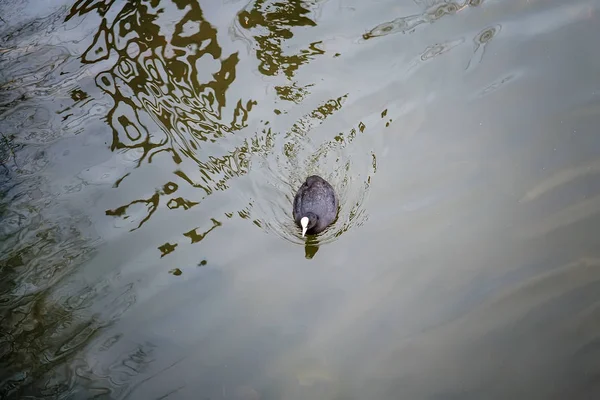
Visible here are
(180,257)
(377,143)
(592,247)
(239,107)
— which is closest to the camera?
(592,247)

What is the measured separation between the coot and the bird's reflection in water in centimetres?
8

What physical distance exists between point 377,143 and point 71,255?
3.22 m

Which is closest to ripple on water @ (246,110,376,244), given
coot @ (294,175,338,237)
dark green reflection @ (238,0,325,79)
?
coot @ (294,175,338,237)

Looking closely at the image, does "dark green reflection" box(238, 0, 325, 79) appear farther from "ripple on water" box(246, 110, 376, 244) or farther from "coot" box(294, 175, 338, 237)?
"coot" box(294, 175, 338, 237)

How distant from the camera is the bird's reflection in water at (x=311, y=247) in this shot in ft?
16.9

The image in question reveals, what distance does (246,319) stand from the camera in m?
4.80

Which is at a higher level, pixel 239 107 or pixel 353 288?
pixel 239 107

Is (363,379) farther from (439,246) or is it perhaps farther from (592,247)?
(592,247)

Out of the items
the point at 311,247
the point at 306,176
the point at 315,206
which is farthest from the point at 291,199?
the point at 311,247

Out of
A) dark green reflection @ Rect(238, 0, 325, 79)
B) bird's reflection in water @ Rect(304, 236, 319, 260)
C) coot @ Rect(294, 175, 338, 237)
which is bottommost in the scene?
bird's reflection in water @ Rect(304, 236, 319, 260)

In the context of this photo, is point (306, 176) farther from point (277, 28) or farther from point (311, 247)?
point (277, 28)

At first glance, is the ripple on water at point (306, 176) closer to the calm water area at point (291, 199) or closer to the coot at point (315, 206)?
the calm water area at point (291, 199)

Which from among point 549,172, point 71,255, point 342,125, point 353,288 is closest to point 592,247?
point 549,172

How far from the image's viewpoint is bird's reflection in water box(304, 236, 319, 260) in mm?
5137
